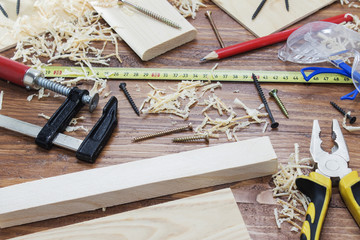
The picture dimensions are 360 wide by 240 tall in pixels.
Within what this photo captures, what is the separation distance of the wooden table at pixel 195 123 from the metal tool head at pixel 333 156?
0.15 feet

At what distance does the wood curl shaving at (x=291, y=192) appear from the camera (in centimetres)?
120

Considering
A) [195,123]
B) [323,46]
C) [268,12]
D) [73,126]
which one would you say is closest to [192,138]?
[195,123]

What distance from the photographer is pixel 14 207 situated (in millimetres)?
1162

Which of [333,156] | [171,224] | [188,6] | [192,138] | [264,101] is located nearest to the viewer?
[171,224]

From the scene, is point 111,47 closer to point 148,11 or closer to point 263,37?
point 148,11

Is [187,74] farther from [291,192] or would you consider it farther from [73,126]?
[291,192]

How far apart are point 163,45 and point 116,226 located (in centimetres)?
79

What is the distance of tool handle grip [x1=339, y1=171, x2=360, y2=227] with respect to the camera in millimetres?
1154

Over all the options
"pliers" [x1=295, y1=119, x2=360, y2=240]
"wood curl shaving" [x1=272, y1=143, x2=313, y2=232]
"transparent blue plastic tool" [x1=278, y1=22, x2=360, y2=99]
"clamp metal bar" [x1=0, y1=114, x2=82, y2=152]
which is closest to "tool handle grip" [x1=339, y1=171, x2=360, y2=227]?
"pliers" [x1=295, y1=119, x2=360, y2=240]

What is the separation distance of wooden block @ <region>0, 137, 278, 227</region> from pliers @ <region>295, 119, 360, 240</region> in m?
0.13

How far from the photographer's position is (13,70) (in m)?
1.50

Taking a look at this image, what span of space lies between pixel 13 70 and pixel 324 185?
1161 millimetres

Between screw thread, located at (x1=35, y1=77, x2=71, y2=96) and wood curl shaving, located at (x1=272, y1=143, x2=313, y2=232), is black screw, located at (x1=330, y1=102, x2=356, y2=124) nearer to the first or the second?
wood curl shaving, located at (x1=272, y1=143, x2=313, y2=232)

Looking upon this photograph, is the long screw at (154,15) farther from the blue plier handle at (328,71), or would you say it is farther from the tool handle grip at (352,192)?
the tool handle grip at (352,192)
